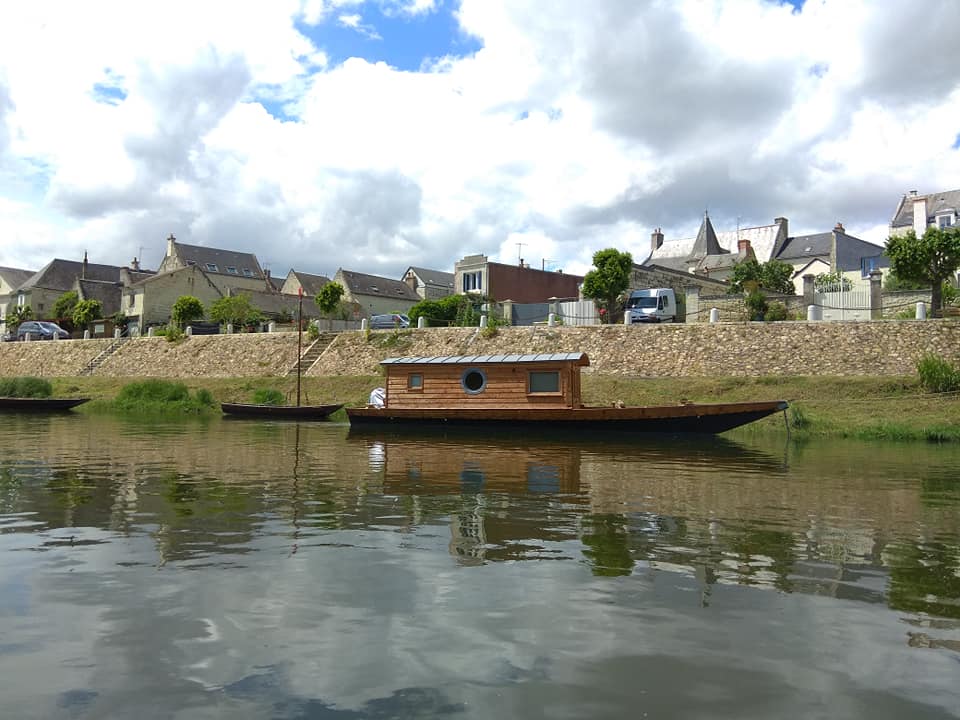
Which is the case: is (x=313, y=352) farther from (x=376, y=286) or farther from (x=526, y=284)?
(x=376, y=286)

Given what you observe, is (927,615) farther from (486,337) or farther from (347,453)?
(486,337)

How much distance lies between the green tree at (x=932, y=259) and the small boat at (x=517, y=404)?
15.6 m

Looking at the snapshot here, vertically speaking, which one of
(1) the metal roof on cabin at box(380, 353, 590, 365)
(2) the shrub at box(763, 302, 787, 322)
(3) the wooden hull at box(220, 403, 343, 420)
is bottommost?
(3) the wooden hull at box(220, 403, 343, 420)

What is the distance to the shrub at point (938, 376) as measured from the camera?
84.6 feet

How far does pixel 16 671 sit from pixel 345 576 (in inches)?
104

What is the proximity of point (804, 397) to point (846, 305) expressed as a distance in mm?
9089

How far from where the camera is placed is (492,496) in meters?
11.2

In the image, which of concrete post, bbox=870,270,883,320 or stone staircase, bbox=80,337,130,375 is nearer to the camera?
concrete post, bbox=870,270,883,320

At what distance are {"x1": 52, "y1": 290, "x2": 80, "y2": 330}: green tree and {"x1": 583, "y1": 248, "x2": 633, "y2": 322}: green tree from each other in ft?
168

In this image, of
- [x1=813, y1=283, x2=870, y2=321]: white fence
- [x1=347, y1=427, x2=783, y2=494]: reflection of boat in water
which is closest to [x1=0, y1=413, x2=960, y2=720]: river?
[x1=347, y1=427, x2=783, y2=494]: reflection of boat in water

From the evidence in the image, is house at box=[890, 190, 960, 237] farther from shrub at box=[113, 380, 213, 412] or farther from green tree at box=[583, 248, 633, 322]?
shrub at box=[113, 380, 213, 412]

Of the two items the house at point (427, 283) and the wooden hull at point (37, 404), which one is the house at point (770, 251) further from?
the wooden hull at point (37, 404)

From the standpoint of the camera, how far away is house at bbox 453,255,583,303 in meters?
64.8

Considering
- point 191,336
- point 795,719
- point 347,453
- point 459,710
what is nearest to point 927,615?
point 795,719
